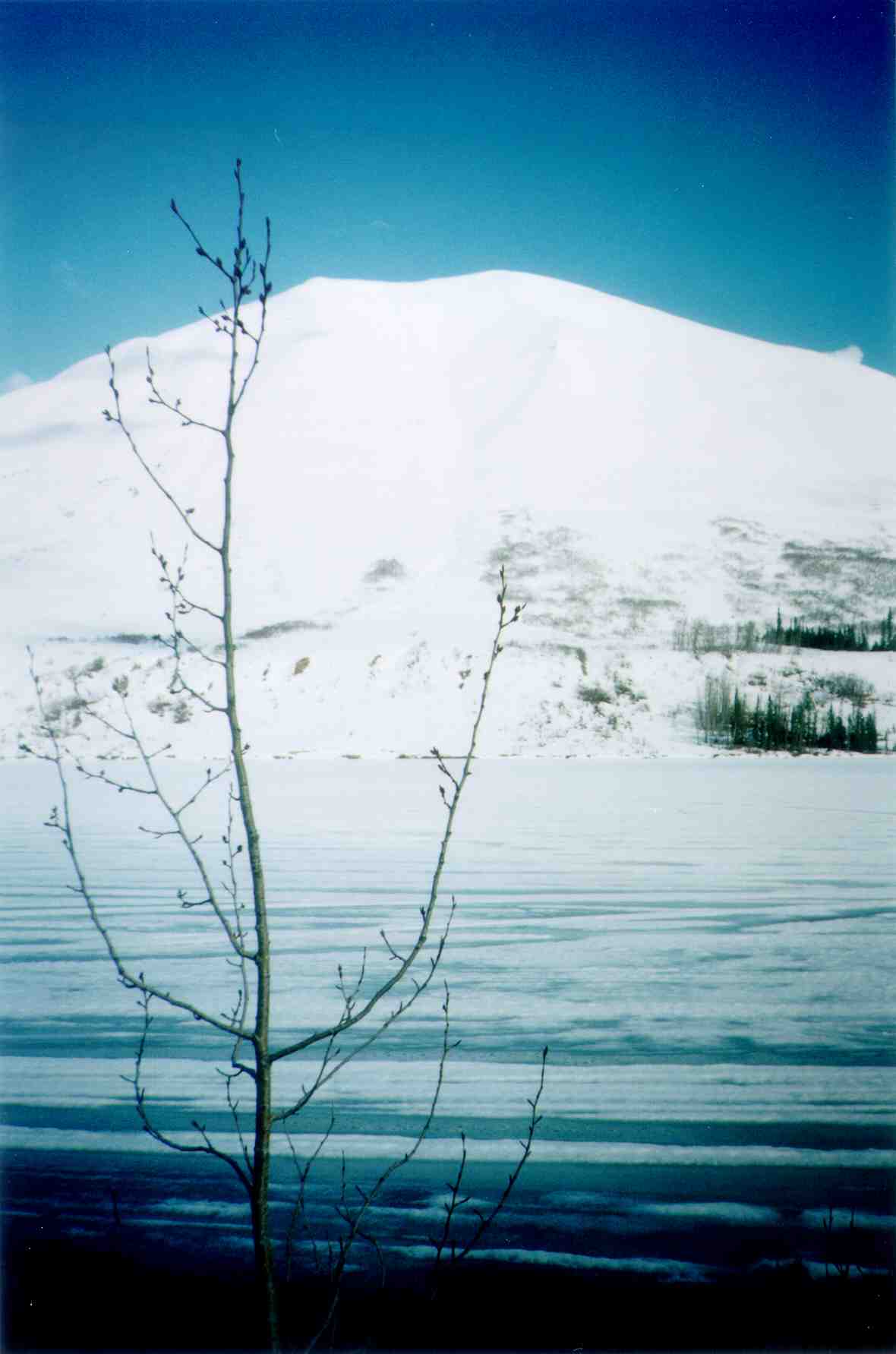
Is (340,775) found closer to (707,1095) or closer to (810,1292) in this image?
(707,1095)

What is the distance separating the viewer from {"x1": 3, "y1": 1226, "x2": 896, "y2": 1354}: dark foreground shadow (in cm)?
175

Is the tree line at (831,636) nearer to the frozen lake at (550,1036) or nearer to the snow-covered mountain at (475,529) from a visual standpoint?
the snow-covered mountain at (475,529)

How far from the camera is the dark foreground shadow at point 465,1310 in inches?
68.7

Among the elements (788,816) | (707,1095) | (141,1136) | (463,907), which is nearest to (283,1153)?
(141,1136)

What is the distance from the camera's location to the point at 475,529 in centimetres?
787

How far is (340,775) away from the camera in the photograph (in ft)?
37.2

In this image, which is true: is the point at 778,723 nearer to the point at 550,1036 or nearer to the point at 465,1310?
the point at 550,1036

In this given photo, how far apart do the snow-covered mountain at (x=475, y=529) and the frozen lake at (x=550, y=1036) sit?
195cm

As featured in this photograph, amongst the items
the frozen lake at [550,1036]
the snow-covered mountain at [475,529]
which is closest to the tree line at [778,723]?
the snow-covered mountain at [475,529]

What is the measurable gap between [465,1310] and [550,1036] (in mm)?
1204

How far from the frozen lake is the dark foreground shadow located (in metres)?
0.08

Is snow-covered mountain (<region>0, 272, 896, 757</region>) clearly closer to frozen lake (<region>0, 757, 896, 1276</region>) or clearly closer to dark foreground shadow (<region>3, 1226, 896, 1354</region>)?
frozen lake (<region>0, 757, 896, 1276</region>)

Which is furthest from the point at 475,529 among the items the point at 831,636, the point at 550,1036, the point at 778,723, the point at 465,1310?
the point at 465,1310

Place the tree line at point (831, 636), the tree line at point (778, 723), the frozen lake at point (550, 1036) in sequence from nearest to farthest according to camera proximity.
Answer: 1. the frozen lake at point (550, 1036)
2. the tree line at point (831, 636)
3. the tree line at point (778, 723)
